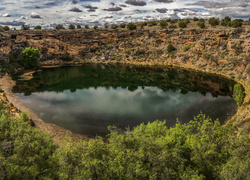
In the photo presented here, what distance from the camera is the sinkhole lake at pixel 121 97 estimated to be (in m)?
31.2

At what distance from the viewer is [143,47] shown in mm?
93688

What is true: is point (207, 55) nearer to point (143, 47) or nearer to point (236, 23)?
point (236, 23)

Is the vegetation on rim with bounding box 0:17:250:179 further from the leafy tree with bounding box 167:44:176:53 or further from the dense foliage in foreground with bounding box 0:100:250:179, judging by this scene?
the leafy tree with bounding box 167:44:176:53

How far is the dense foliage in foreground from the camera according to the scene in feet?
37.1

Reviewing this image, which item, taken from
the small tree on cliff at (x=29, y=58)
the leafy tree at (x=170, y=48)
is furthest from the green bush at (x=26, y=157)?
the leafy tree at (x=170, y=48)

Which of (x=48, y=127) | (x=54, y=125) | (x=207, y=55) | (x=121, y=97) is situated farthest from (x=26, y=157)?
(x=207, y=55)

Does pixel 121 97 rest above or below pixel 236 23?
below

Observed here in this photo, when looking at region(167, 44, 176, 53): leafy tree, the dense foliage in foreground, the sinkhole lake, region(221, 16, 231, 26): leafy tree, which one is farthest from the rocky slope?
the dense foliage in foreground

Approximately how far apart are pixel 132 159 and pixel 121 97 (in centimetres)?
3206

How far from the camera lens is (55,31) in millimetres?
100250

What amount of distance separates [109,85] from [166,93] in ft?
61.2

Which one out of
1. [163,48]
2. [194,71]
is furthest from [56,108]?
[163,48]

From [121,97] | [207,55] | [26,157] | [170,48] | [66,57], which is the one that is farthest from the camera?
[66,57]

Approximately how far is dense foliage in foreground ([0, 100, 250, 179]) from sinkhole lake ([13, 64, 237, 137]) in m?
12.4
